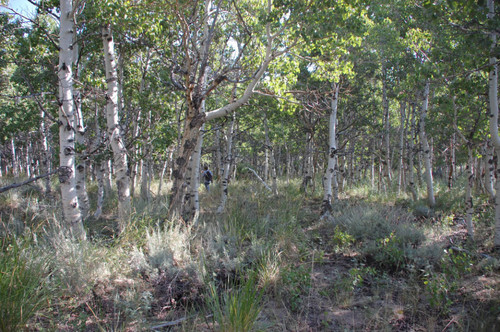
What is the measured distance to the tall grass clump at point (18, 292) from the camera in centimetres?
276

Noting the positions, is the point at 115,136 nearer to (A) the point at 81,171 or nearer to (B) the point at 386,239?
(A) the point at 81,171

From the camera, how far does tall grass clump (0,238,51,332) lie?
2.76 metres

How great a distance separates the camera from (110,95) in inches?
224

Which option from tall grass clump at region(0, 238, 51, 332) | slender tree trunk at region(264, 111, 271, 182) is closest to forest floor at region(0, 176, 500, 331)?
tall grass clump at region(0, 238, 51, 332)

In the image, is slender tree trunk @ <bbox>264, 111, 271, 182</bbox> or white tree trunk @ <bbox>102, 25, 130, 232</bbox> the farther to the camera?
slender tree trunk @ <bbox>264, 111, 271, 182</bbox>

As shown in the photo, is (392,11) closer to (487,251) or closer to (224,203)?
(487,251)

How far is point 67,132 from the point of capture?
4508 mm

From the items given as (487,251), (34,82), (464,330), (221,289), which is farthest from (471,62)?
(34,82)

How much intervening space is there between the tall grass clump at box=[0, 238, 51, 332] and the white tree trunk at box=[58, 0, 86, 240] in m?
1.11

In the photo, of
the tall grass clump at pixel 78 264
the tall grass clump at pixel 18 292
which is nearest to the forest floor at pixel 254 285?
the tall grass clump at pixel 78 264

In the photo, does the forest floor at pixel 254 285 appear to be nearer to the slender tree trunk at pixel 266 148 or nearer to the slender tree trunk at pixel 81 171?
the slender tree trunk at pixel 81 171

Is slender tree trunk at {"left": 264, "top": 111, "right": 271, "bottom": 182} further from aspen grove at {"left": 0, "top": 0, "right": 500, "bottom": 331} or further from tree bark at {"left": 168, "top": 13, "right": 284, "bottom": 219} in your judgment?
tree bark at {"left": 168, "top": 13, "right": 284, "bottom": 219}

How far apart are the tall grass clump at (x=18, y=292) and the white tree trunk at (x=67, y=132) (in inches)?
43.7

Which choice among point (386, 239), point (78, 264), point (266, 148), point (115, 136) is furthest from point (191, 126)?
point (266, 148)
